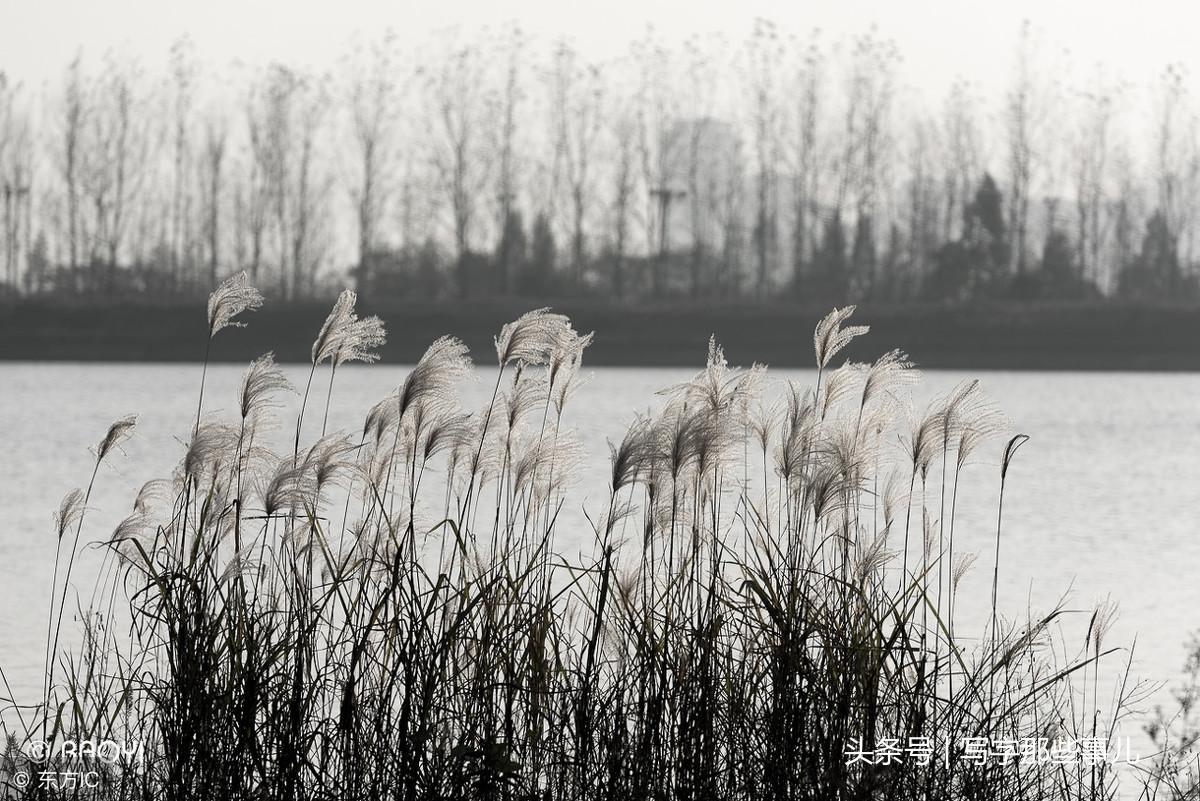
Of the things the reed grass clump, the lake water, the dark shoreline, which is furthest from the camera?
the dark shoreline

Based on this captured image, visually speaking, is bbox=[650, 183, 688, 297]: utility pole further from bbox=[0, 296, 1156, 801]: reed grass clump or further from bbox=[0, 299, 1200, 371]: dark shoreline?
bbox=[0, 296, 1156, 801]: reed grass clump

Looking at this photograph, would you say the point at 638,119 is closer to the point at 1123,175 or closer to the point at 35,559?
the point at 1123,175

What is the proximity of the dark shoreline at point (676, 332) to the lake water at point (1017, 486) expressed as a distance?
8.07 metres

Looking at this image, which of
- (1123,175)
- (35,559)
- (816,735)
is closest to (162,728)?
(816,735)

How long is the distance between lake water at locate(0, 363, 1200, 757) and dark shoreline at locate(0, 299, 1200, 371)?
807 centimetres

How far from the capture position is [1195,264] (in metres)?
48.7

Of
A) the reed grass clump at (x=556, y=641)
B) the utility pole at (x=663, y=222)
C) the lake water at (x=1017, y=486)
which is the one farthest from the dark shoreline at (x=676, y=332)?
the reed grass clump at (x=556, y=641)

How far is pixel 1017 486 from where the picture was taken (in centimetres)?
1470

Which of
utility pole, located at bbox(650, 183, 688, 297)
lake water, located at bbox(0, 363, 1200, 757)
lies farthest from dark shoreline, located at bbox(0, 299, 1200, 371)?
lake water, located at bbox(0, 363, 1200, 757)

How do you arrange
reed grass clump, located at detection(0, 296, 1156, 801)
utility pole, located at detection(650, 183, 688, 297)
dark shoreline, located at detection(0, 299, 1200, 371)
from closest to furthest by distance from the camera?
reed grass clump, located at detection(0, 296, 1156, 801), dark shoreline, located at detection(0, 299, 1200, 371), utility pole, located at detection(650, 183, 688, 297)

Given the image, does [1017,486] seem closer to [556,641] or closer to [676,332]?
[556,641]

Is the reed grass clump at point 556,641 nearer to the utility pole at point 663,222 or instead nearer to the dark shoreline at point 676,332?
the dark shoreline at point 676,332

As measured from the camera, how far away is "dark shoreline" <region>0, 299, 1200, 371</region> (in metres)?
39.3

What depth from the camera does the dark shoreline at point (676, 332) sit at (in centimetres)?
3934
